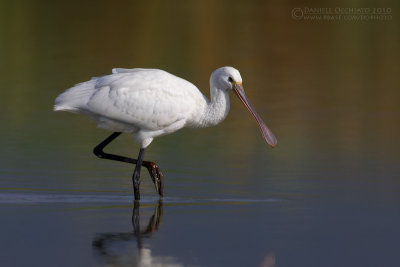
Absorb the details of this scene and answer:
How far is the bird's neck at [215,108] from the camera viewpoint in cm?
977

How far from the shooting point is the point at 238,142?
38.8ft

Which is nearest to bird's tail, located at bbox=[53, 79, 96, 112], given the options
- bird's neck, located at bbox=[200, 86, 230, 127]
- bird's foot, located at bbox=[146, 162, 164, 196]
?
bird's foot, located at bbox=[146, 162, 164, 196]

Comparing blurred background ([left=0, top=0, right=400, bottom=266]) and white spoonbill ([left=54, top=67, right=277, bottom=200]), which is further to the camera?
white spoonbill ([left=54, top=67, right=277, bottom=200])

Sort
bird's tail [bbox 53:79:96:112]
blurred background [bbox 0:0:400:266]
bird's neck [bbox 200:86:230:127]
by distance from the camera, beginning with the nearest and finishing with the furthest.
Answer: blurred background [bbox 0:0:400:266], bird's tail [bbox 53:79:96:112], bird's neck [bbox 200:86:230:127]

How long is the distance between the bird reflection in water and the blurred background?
0.33ft

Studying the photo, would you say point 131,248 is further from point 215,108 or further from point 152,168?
point 215,108

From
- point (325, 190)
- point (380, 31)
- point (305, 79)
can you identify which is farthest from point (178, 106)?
point (380, 31)

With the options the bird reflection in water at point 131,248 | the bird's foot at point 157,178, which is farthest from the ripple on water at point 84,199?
the bird reflection in water at point 131,248

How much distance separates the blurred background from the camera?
7801 mm

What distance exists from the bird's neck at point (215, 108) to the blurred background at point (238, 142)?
496 millimetres

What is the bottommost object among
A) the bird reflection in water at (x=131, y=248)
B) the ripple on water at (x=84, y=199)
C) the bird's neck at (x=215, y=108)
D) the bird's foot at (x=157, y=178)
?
the bird reflection in water at (x=131, y=248)

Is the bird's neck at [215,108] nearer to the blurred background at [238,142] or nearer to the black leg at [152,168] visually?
the blurred background at [238,142]

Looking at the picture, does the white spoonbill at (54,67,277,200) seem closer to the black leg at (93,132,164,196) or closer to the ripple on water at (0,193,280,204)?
the black leg at (93,132,164,196)

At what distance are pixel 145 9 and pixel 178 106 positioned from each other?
18.7 metres
